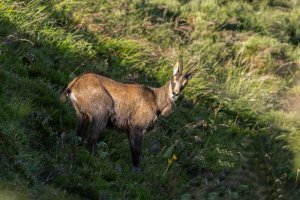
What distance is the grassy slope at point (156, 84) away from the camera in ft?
25.5

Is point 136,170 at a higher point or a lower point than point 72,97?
lower

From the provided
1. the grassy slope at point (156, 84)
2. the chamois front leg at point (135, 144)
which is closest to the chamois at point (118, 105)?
the chamois front leg at point (135, 144)

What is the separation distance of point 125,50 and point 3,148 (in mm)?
5835

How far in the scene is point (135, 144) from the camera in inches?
338

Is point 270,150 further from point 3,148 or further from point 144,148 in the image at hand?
point 3,148

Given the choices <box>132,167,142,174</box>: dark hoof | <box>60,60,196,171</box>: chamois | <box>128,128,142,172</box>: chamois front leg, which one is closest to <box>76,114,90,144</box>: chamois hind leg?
<box>60,60,196,171</box>: chamois

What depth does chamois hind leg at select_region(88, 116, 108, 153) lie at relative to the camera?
8.13 meters

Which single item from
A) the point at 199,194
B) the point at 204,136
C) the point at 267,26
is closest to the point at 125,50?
the point at 204,136

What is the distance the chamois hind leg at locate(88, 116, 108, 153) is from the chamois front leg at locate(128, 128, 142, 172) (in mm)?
529

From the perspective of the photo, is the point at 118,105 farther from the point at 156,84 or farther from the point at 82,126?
the point at 156,84

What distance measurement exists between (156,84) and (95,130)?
402 centimetres

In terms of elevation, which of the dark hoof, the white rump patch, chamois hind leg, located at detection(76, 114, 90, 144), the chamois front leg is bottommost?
the dark hoof

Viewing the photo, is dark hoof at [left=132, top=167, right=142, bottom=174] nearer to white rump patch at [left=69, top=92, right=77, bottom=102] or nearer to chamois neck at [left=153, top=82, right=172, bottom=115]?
chamois neck at [left=153, top=82, right=172, bottom=115]

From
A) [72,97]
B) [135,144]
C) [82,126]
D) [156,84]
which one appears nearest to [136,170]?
[135,144]
